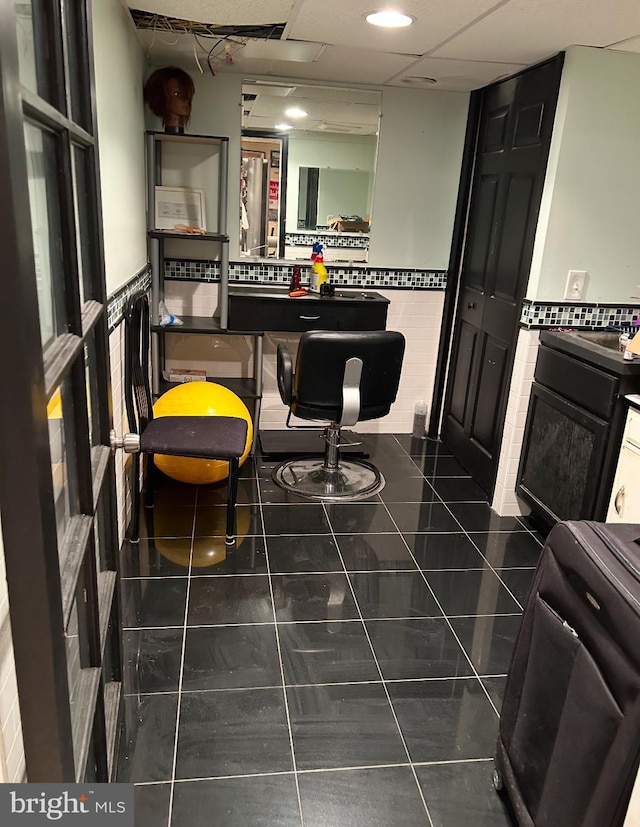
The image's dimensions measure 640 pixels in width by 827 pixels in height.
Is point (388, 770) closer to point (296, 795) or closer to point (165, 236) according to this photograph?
point (296, 795)

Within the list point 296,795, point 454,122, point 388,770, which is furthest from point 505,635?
point 454,122

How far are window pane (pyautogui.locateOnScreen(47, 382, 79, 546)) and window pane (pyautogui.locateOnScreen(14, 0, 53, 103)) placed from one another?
17.9 inches

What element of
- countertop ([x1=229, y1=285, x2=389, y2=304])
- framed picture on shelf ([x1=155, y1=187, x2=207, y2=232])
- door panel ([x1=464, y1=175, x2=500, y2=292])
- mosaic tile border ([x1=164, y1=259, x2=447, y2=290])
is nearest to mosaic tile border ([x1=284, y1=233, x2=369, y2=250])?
mosaic tile border ([x1=164, y1=259, x2=447, y2=290])

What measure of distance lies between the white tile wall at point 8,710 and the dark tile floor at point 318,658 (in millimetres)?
Answer: 841

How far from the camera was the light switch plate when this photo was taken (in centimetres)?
297

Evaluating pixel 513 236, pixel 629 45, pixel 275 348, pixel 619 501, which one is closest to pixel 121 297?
pixel 275 348

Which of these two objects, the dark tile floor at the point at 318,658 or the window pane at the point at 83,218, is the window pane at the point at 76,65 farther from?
the dark tile floor at the point at 318,658

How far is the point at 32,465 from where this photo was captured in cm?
73

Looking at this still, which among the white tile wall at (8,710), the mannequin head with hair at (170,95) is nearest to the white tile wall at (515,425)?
the mannequin head with hair at (170,95)

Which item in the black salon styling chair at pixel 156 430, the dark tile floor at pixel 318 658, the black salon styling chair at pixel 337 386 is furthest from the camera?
the black salon styling chair at pixel 337 386

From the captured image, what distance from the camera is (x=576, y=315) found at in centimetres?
304

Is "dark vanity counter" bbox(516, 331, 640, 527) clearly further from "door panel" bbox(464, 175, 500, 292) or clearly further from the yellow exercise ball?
the yellow exercise ball

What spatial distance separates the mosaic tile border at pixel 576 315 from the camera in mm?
3012
